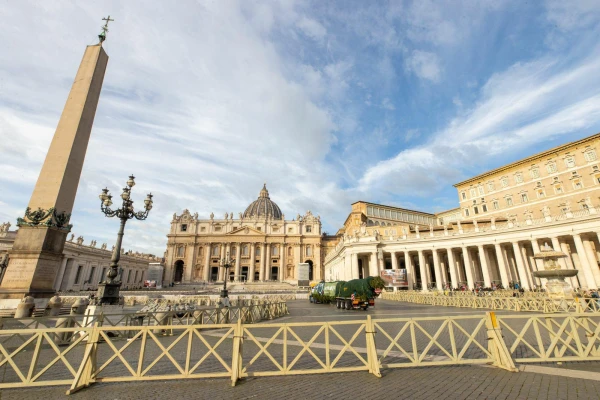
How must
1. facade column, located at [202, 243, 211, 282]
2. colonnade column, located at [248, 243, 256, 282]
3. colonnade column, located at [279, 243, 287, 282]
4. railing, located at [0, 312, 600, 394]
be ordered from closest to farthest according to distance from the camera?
railing, located at [0, 312, 600, 394], facade column, located at [202, 243, 211, 282], colonnade column, located at [248, 243, 256, 282], colonnade column, located at [279, 243, 287, 282]

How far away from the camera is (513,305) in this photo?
18266 millimetres

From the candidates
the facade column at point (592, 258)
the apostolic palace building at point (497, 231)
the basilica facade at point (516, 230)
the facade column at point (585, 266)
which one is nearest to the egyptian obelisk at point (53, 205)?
the basilica facade at point (516, 230)

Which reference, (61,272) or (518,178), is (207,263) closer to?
(61,272)

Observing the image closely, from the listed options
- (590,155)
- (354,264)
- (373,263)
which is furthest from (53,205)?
(590,155)

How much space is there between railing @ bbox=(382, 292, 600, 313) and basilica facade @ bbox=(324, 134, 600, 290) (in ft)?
41.5

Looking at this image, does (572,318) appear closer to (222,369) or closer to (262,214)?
(222,369)

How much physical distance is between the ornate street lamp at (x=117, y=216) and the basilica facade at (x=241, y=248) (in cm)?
6442

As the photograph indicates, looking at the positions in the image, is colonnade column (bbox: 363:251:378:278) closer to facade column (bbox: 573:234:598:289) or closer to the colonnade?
the colonnade

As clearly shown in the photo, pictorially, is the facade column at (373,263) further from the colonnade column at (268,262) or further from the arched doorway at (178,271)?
the arched doorway at (178,271)

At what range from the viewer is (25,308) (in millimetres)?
10570

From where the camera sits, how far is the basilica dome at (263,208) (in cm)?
9644

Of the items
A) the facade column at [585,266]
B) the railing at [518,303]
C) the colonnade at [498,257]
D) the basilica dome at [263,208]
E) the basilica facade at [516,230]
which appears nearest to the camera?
the railing at [518,303]

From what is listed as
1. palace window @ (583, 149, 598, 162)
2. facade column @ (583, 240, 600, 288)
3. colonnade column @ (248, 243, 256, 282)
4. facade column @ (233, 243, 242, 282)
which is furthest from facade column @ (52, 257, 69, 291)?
palace window @ (583, 149, 598, 162)

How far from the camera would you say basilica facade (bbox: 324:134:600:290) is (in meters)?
30.2
